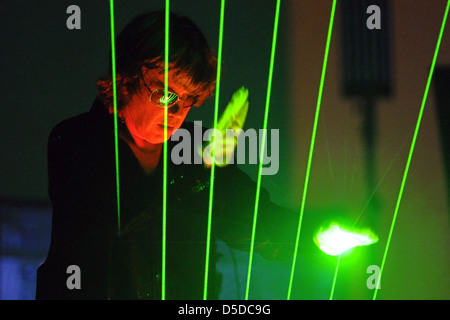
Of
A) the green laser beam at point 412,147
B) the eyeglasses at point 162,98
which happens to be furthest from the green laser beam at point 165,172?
the green laser beam at point 412,147

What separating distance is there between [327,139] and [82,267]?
1127 mm

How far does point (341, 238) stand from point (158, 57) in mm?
882

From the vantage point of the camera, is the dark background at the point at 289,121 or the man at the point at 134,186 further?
the dark background at the point at 289,121

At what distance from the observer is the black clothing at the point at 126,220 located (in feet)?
4.67

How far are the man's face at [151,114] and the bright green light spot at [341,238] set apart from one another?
26.2 inches

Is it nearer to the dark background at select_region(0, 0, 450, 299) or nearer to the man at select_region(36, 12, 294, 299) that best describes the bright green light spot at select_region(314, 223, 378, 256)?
the dark background at select_region(0, 0, 450, 299)

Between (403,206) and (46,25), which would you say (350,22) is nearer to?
(403,206)

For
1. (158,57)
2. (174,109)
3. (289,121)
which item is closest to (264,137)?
(289,121)

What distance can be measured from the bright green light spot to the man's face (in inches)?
26.2

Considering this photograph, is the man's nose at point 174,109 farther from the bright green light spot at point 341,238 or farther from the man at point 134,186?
the bright green light spot at point 341,238

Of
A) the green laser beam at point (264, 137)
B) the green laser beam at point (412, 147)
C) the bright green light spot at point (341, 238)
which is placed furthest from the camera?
the green laser beam at point (412, 147)

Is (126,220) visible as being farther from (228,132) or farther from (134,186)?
(228,132)

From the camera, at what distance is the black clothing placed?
1425mm

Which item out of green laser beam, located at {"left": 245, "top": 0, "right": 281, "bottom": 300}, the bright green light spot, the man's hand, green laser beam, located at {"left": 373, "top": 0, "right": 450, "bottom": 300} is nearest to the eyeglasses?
the man's hand
